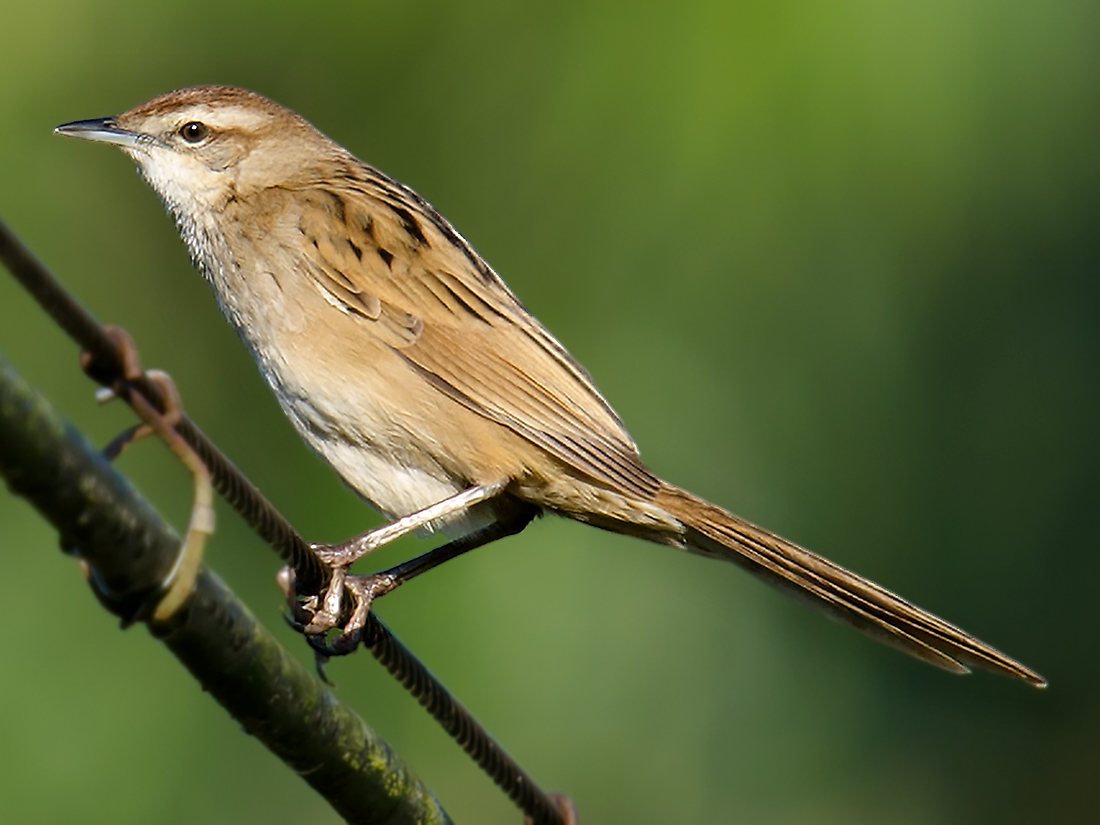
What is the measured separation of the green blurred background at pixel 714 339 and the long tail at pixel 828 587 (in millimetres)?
991

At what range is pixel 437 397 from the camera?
362cm

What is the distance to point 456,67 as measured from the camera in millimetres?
4973

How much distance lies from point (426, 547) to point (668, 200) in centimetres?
143

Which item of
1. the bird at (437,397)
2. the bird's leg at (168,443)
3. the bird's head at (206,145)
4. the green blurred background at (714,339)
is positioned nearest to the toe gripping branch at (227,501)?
the bird's leg at (168,443)

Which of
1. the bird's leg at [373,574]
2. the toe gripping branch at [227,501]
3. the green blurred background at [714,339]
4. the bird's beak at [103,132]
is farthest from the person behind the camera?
the green blurred background at [714,339]

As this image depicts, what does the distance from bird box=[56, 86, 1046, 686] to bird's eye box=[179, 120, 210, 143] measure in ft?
0.94

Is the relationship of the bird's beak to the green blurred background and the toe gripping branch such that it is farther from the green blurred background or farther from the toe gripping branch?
the toe gripping branch

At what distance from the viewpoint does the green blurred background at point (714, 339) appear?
4488 mm

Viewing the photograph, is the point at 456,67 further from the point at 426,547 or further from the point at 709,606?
the point at 709,606

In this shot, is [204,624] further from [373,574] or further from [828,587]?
[828,587]

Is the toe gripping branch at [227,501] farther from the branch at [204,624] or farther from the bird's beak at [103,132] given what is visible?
the bird's beak at [103,132]

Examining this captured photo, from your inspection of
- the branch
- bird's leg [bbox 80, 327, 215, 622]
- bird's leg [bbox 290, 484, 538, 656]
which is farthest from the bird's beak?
bird's leg [bbox 80, 327, 215, 622]

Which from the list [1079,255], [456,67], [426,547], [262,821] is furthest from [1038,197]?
[262,821]

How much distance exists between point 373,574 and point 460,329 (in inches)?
27.5
